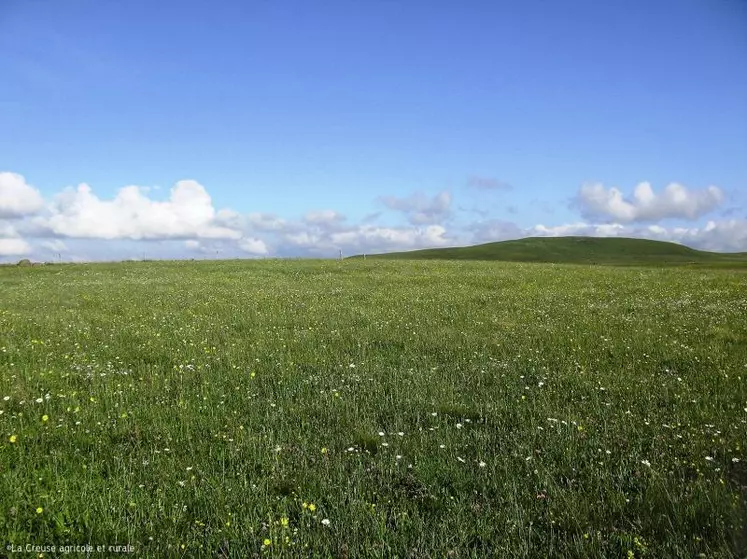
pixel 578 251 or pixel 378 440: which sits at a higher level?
pixel 578 251

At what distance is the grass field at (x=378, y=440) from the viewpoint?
4691 mm

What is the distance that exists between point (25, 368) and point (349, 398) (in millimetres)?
7376

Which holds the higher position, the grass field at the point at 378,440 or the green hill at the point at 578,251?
the green hill at the point at 578,251

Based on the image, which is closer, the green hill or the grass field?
the grass field

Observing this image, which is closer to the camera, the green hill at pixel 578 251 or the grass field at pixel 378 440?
the grass field at pixel 378 440

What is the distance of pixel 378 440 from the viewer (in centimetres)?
680

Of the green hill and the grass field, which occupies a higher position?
the green hill

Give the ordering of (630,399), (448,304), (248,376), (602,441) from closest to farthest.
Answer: (602,441), (630,399), (248,376), (448,304)

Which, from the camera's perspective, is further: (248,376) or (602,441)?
(248,376)

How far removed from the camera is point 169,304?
21719 millimetres

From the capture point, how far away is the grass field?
4.69 meters

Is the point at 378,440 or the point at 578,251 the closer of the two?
the point at 378,440

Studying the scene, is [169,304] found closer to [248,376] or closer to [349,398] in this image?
[248,376]

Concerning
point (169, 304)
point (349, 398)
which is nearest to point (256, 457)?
point (349, 398)
